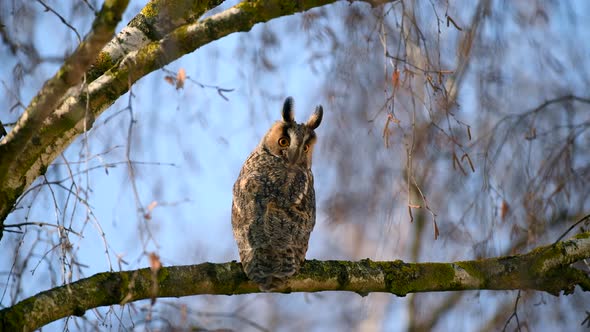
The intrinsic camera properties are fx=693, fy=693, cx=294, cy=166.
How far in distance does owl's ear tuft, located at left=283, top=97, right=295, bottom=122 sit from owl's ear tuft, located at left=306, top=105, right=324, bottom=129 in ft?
0.46

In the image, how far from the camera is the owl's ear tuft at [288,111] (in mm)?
5397

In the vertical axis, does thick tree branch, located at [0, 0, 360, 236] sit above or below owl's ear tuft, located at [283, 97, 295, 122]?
below

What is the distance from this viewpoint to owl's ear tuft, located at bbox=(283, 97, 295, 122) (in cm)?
540

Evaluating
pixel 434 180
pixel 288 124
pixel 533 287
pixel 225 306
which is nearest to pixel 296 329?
pixel 225 306

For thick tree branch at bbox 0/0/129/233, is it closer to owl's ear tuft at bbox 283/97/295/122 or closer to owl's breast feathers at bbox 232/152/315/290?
owl's breast feathers at bbox 232/152/315/290

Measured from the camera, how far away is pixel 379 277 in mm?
3869

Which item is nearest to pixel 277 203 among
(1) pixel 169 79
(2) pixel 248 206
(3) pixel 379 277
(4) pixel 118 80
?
(2) pixel 248 206

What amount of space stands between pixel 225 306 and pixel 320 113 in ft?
15.9

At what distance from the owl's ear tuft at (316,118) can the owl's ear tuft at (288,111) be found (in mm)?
141

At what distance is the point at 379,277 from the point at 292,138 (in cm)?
163

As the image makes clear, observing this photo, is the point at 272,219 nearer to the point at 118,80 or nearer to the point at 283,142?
the point at 283,142

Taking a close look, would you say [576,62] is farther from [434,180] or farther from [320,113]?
[434,180]

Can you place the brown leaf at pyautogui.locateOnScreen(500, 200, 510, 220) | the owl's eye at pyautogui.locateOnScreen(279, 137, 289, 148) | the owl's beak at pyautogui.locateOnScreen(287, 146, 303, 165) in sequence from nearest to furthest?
the brown leaf at pyautogui.locateOnScreen(500, 200, 510, 220) < the owl's beak at pyautogui.locateOnScreen(287, 146, 303, 165) < the owl's eye at pyautogui.locateOnScreen(279, 137, 289, 148)

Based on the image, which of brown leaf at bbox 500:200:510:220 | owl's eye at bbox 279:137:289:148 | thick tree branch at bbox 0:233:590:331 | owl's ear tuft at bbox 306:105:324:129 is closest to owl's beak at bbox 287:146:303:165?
owl's eye at bbox 279:137:289:148
